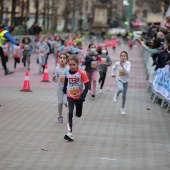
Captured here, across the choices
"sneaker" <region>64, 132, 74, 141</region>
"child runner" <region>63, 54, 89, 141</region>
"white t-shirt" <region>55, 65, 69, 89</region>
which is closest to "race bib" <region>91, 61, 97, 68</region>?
"white t-shirt" <region>55, 65, 69, 89</region>

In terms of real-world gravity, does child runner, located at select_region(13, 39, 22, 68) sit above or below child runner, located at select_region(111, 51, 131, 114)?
below

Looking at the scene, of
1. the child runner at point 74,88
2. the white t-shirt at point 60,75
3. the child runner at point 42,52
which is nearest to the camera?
the child runner at point 74,88

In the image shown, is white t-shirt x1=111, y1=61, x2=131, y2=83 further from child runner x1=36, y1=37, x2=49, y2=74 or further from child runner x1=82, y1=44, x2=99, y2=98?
child runner x1=36, y1=37, x2=49, y2=74

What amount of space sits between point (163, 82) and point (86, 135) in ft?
18.1

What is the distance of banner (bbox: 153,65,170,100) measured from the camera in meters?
17.2

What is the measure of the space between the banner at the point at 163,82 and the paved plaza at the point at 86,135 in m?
0.46

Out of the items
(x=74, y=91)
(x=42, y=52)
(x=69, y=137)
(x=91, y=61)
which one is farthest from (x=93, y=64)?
(x=42, y=52)

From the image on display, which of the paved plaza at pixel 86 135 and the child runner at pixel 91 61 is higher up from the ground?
the child runner at pixel 91 61

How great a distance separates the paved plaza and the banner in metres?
0.46

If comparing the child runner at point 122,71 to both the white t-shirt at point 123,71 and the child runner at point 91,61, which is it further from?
the child runner at point 91,61

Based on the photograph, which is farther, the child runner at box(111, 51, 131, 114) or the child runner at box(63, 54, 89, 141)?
the child runner at box(111, 51, 131, 114)

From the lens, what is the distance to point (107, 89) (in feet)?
74.1

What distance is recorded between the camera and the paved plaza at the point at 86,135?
33.9 ft

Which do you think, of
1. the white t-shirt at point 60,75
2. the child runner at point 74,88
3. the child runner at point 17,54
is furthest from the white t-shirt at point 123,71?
the child runner at point 17,54
